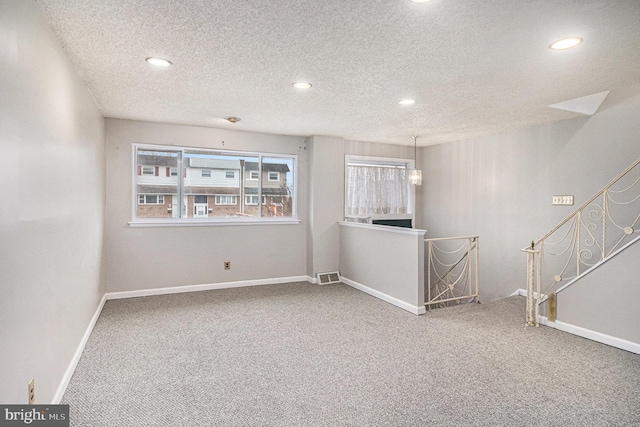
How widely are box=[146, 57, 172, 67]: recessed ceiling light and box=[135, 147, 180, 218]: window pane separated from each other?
7.55ft

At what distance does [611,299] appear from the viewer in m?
3.15

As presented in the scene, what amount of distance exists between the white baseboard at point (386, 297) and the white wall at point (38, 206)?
324 centimetres

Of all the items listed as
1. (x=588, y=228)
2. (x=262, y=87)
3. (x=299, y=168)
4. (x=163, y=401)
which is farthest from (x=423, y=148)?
(x=163, y=401)

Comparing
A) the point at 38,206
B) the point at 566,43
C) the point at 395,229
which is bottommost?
the point at 395,229

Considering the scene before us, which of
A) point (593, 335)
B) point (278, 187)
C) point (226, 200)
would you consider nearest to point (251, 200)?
point (226, 200)

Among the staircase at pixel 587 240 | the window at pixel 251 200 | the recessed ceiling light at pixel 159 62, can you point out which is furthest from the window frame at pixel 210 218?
the staircase at pixel 587 240

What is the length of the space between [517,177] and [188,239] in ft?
15.2

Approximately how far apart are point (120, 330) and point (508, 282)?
4.90 metres

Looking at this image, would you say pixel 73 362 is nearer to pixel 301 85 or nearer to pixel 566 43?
pixel 301 85

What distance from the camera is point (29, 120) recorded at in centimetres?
178

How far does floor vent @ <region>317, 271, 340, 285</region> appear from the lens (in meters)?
5.44

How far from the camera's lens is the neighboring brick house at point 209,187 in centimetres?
478

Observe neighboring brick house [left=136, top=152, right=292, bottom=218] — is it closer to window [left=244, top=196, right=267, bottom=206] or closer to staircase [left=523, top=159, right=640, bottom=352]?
window [left=244, top=196, right=267, bottom=206]

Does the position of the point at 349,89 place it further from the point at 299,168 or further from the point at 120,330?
the point at 120,330
